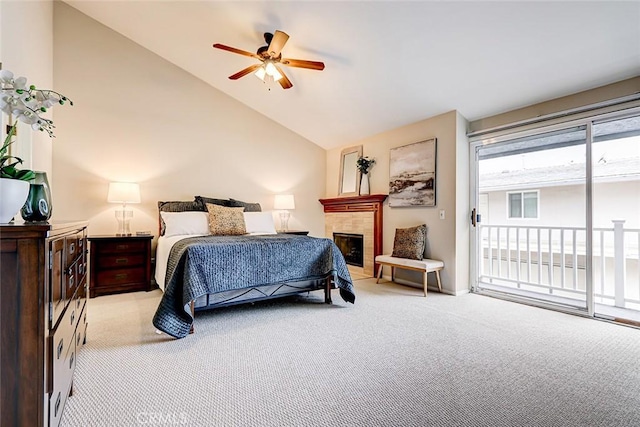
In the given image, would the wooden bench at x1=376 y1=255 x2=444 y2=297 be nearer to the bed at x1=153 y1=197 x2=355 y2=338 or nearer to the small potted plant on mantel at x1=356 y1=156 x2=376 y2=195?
the bed at x1=153 y1=197 x2=355 y2=338

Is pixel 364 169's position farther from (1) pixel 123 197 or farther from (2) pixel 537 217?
(1) pixel 123 197

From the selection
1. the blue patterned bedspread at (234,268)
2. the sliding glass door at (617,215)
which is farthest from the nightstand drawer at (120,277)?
the sliding glass door at (617,215)

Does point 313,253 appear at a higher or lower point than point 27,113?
lower

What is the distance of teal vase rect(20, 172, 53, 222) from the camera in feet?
4.60

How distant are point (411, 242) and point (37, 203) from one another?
375 centimetres

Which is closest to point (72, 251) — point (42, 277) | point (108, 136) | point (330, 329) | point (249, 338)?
point (42, 277)

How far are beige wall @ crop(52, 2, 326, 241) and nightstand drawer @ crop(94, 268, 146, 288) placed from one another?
70 centimetres

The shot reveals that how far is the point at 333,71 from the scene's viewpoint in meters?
3.86

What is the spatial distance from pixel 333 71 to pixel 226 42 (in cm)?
143

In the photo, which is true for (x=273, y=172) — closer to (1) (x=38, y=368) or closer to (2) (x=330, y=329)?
(2) (x=330, y=329)

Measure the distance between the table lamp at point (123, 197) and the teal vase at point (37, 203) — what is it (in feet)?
8.70

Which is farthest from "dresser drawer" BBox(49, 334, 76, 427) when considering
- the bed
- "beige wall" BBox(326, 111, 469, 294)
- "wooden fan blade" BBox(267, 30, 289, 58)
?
"beige wall" BBox(326, 111, 469, 294)

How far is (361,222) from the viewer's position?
5238 mm

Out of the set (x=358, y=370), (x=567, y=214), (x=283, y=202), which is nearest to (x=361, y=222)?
(x=283, y=202)
